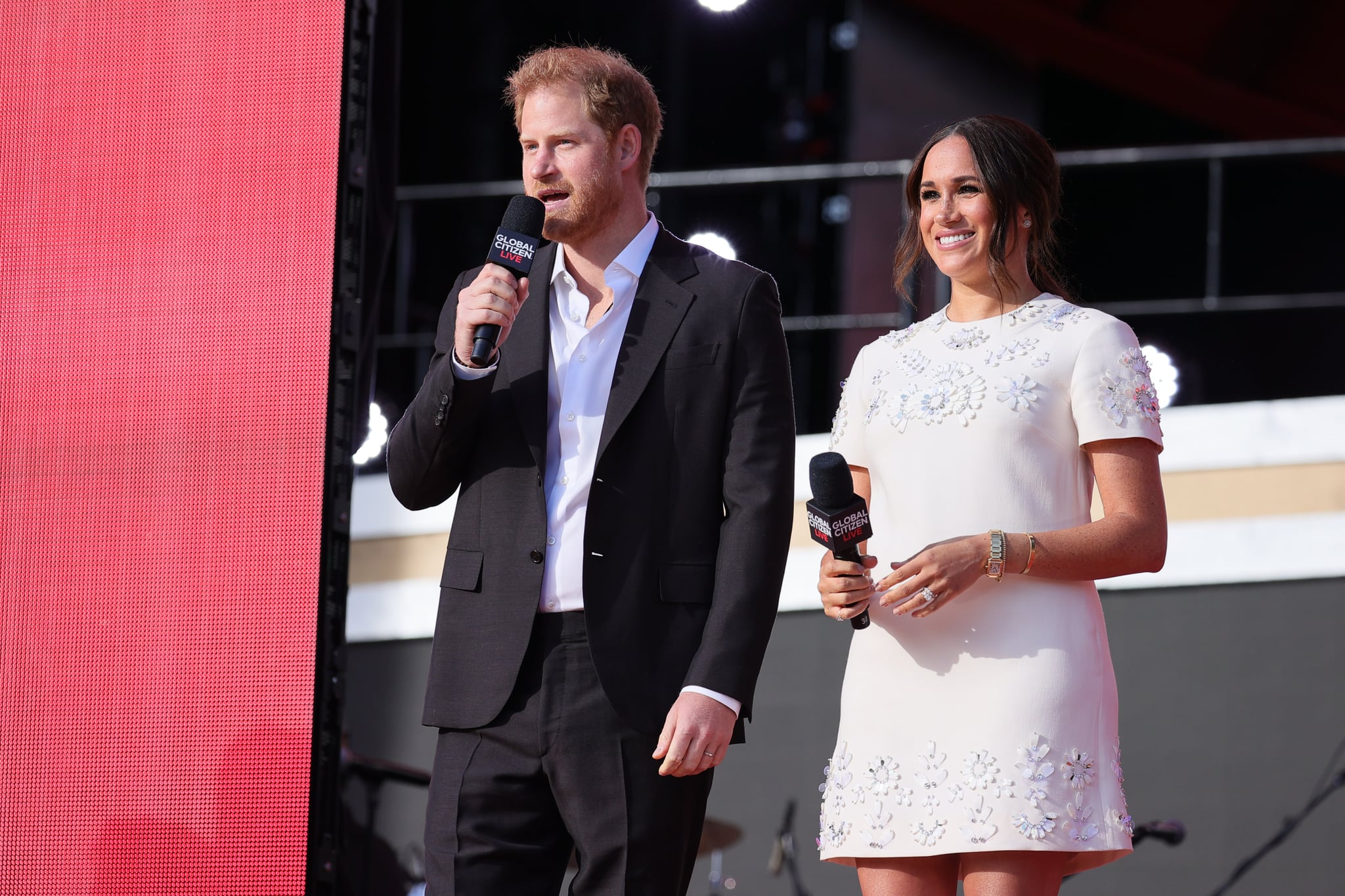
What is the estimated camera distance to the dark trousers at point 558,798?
1670 mm

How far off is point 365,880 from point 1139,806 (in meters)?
2.03

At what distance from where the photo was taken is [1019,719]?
1.65 meters

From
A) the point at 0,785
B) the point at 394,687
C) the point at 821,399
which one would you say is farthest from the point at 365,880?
the point at 821,399

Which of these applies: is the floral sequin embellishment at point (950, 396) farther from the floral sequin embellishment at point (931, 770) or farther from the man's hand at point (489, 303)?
the man's hand at point (489, 303)

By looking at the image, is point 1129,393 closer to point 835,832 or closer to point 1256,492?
point 835,832

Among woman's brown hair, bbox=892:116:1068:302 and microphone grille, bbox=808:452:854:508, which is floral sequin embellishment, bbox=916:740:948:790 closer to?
microphone grille, bbox=808:452:854:508

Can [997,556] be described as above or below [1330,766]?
above

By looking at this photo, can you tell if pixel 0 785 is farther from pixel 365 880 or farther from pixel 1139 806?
pixel 1139 806

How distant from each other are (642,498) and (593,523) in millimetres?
72

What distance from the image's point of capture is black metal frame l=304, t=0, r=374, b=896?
2193 millimetres

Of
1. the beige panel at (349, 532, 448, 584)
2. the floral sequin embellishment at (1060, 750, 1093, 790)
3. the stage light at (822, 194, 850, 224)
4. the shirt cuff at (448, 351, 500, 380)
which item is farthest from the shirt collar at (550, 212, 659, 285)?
the stage light at (822, 194, 850, 224)

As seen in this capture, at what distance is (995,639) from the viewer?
1699mm

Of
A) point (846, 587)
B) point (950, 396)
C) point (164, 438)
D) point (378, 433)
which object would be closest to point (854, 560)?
point (846, 587)

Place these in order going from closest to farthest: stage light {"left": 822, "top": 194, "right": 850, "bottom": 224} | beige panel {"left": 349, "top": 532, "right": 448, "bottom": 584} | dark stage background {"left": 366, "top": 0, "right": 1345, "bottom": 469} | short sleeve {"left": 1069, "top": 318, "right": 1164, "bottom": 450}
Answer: short sleeve {"left": 1069, "top": 318, "right": 1164, "bottom": 450}, beige panel {"left": 349, "top": 532, "right": 448, "bottom": 584}, dark stage background {"left": 366, "top": 0, "right": 1345, "bottom": 469}, stage light {"left": 822, "top": 194, "right": 850, "bottom": 224}
